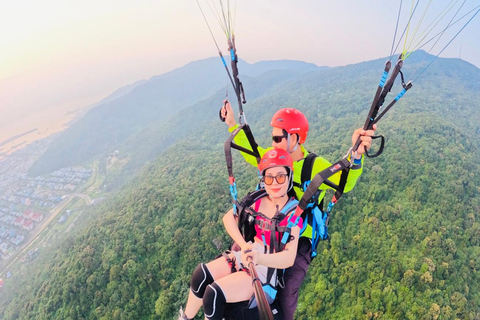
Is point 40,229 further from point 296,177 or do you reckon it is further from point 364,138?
point 364,138

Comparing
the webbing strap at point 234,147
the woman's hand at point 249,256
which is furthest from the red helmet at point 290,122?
the woman's hand at point 249,256

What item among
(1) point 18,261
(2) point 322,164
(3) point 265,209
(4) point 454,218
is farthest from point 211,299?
(1) point 18,261

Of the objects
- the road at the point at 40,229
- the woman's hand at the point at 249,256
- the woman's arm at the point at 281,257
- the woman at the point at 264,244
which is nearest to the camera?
the woman's hand at the point at 249,256

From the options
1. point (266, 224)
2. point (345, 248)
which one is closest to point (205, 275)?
point (266, 224)

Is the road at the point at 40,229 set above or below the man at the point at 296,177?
below

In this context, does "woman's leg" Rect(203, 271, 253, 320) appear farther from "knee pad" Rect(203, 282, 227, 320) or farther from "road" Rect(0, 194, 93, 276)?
"road" Rect(0, 194, 93, 276)

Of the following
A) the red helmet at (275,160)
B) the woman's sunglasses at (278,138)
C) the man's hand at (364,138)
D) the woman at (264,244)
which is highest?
the man's hand at (364,138)

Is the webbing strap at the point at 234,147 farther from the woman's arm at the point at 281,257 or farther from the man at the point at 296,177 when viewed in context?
the woman's arm at the point at 281,257

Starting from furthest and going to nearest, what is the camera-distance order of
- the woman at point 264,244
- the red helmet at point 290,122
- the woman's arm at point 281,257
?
the red helmet at point 290,122 → the woman at point 264,244 → the woman's arm at point 281,257
